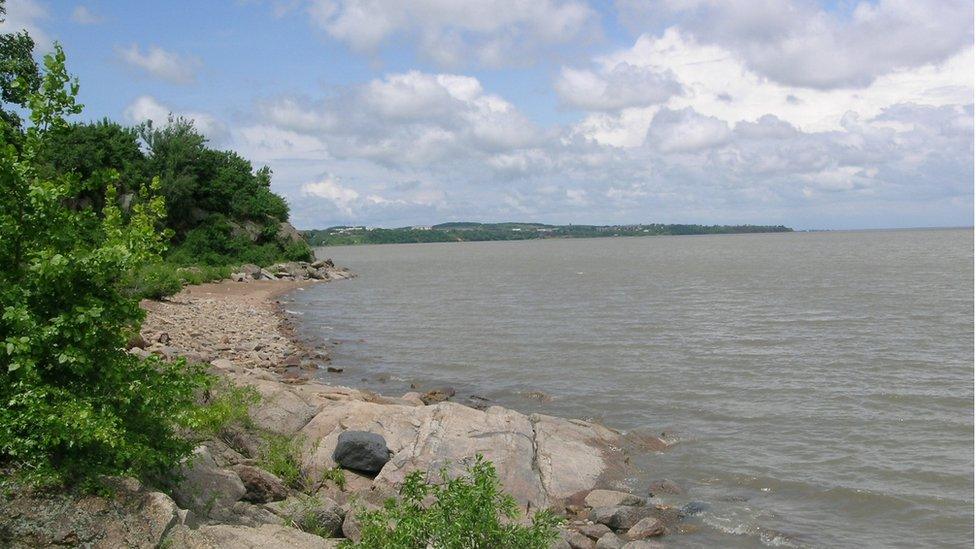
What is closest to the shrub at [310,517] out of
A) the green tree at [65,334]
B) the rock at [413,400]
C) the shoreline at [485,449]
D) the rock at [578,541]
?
the shoreline at [485,449]

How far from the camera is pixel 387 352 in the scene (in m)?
30.0

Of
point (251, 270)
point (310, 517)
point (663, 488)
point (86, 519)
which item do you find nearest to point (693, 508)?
point (663, 488)

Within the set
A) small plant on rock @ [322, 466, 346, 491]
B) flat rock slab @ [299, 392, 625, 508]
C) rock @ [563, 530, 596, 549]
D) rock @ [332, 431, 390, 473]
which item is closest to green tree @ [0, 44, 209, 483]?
small plant on rock @ [322, 466, 346, 491]

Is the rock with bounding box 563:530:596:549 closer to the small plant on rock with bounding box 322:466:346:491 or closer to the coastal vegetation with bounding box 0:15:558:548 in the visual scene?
the small plant on rock with bounding box 322:466:346:491

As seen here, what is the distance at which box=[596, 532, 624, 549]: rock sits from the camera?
452 inches

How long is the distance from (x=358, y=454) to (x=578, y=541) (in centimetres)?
413

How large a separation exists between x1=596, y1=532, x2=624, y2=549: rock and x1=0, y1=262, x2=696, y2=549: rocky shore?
22mm

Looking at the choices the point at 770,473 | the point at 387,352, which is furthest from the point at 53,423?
the point at 387,352

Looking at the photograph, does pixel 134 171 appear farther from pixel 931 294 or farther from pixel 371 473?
pixel 931 294

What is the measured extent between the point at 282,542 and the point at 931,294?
45.9m

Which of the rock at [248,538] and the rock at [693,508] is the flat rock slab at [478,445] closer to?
the rock at [693,508]

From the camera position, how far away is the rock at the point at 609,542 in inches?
452

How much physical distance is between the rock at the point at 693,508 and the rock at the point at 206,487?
7793 mm

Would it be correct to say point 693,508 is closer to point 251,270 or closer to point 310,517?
point 310,517
